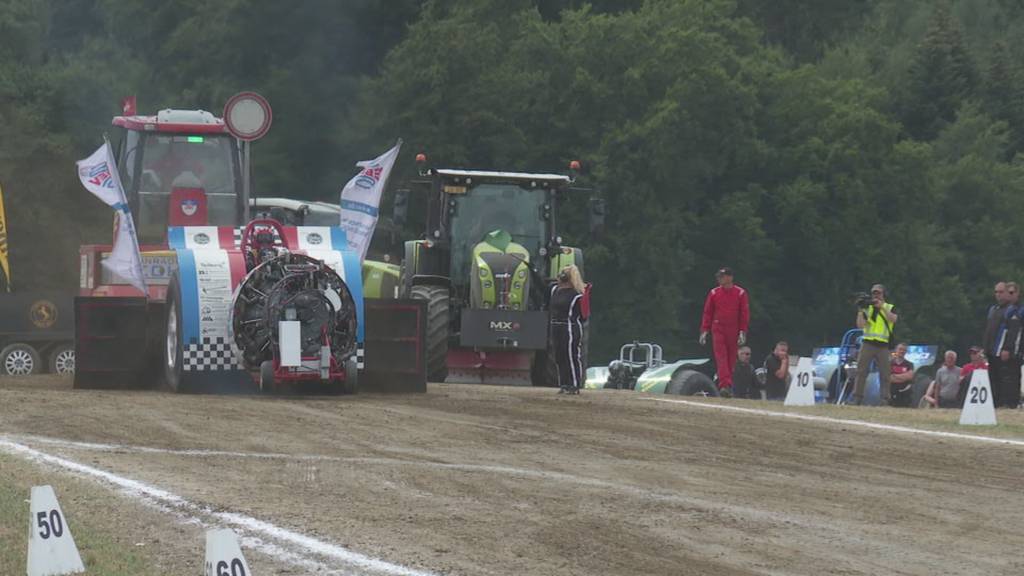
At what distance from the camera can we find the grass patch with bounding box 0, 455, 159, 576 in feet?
31.0

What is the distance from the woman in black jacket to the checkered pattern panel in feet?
14.7

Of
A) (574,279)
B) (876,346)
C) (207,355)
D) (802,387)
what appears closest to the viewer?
(207,355)

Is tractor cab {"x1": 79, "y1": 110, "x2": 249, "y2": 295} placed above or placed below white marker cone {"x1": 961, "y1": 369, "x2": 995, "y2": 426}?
above

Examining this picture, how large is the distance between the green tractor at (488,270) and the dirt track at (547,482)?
534 cm

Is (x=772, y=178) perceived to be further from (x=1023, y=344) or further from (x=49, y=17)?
(x=1023, y=344)

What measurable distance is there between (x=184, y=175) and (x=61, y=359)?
11.8m

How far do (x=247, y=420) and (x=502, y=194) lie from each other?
1075cm

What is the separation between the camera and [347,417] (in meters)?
17.0

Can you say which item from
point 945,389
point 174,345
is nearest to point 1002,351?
point 945,389

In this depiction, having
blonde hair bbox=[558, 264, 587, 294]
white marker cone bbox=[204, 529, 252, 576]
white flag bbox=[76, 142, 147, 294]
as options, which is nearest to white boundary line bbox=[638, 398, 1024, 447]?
blonde hair bbox=[558, 264, 587, 294]

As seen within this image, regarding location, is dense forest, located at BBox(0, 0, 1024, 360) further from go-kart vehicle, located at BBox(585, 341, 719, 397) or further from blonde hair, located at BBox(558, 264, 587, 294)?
blonde hair, located at BBox(558, 264, 587, 294)

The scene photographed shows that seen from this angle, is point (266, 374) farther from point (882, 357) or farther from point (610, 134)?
point (610, 134)

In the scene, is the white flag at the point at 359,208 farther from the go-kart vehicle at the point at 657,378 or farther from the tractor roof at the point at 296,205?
the tractor roof at the point at 296,205

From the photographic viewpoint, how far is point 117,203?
21.1 meters
